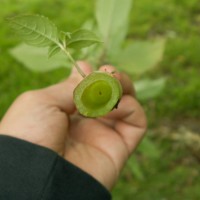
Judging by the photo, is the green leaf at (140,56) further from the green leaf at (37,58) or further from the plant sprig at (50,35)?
the plant sprig at (50,35)

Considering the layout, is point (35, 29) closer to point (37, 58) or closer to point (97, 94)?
point (97, 94)

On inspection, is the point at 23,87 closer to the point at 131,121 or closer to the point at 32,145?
the point at 131,121

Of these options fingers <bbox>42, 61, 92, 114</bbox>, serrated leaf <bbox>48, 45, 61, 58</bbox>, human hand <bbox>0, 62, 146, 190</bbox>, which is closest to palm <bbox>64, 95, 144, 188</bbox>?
human hand <bbox>0, 62, 146, 190</bbox>

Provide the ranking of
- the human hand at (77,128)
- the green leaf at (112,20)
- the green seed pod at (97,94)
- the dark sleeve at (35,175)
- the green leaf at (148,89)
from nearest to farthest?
the green seed pod at (97,94), the dark sleeve at (35,175), the human hand at (77,128), the green leaf at (112,20), the green leaf at (148,89)

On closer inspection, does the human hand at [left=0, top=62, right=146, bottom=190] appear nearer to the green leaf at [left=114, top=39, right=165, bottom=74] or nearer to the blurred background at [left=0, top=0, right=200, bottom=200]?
the green leaf at [left=114, top=39, right=165, bottom=74]

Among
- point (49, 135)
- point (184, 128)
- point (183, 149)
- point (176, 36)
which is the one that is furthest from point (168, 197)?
point (176, 36)

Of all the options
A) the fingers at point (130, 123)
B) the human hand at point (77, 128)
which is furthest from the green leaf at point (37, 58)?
the fingers at point (130, 123)
